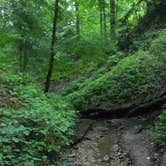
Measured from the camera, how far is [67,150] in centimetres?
720

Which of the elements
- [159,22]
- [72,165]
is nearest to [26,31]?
[72,165]

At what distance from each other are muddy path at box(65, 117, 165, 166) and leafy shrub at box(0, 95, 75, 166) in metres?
0.89

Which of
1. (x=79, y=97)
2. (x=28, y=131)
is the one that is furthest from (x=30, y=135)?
(x=79, y=97)

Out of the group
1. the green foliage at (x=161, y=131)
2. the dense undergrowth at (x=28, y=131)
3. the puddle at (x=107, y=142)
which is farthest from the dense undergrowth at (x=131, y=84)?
the dense undergrowth at (x=28, y=131)

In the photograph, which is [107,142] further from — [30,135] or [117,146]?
[30,135]

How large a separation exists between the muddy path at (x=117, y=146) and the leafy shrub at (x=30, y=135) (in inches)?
35.1

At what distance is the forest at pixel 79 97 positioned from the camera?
5953 millimetres

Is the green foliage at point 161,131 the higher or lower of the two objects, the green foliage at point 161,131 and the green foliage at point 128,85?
the lower

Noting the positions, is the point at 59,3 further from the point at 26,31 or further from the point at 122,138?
the point at 122,138

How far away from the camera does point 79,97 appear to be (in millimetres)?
10969

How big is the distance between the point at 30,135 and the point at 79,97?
203 inches

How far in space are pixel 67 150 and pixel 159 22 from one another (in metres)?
9.34

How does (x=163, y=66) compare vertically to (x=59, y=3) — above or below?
below

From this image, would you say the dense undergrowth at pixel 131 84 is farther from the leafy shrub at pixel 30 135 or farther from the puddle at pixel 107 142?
the leafy shrub at pixel 30 135
